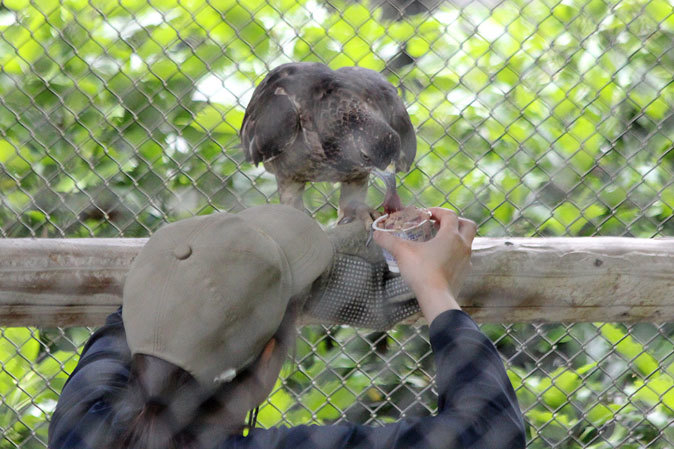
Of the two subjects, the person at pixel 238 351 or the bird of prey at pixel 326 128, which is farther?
the bird of prey at pixel 326 128

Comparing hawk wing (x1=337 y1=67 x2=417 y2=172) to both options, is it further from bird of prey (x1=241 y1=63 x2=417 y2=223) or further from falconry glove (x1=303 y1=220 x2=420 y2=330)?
falconry glove (x1=303 y1=220 x2=420 y2=330)

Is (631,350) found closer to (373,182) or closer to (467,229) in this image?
(373,182)

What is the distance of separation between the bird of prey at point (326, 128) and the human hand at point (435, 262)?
2.79 ft

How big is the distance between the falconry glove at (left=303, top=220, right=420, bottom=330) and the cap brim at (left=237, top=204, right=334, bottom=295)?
0.09 metres

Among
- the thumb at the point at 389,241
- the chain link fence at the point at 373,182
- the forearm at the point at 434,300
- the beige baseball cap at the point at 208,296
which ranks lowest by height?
the chain link fence at the point at 373,182

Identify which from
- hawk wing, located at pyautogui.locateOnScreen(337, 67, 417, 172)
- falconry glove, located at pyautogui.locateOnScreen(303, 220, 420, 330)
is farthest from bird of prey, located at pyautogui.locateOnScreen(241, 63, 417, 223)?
falconry glove, located at pyautogui.locateOnScreen(303, 220, 420, 330)

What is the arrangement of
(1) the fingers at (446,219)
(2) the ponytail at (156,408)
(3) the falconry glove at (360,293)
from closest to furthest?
(2) the ponytail at (156,408)
(1) the fingers at (446,219)
(3) the falconry glove at (360,293)

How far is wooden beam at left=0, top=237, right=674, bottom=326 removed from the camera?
144 cm

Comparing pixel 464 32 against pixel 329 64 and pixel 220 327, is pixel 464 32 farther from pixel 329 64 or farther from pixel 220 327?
pixel 220 327

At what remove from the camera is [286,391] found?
2.20 metres

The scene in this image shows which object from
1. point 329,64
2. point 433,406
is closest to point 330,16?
point 329,64

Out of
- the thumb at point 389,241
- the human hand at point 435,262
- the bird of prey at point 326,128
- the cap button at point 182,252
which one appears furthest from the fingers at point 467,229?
the bird of prey at point 326,128

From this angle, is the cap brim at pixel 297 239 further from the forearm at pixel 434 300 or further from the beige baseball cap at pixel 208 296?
the forearm at pixel 434 300

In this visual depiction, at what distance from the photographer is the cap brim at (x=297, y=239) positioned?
1078mm
